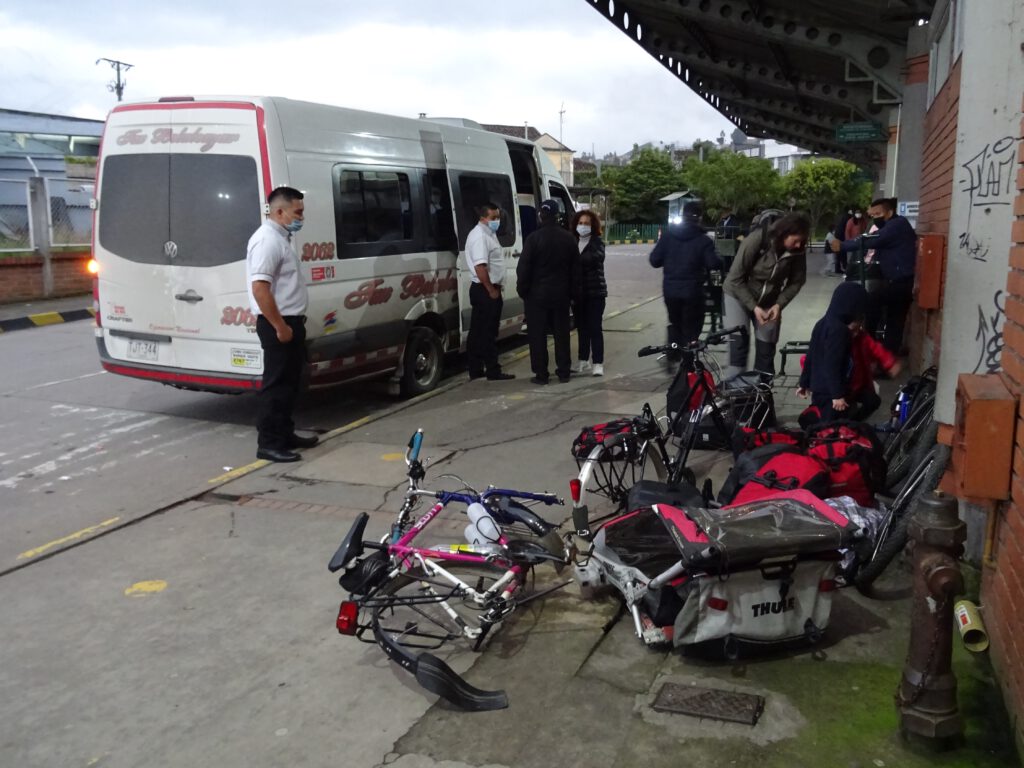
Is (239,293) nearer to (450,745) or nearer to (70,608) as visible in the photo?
(70,608)

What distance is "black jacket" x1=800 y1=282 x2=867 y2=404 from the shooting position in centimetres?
558

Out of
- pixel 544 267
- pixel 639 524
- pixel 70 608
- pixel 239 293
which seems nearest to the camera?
pixel 639 524

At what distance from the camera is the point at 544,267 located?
931 cm

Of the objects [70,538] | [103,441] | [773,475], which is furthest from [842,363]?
[103,441]

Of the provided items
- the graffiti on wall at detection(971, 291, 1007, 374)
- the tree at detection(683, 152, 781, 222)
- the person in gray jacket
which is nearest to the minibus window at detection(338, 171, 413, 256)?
the person in gray jacket

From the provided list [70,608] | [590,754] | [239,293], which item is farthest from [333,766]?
[239,293]

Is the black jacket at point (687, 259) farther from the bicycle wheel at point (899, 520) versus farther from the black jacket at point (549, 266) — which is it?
the bicycle wheel at point (899, 520)

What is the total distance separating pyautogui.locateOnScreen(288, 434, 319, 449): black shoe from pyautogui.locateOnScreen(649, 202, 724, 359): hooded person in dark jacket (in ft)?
12.1

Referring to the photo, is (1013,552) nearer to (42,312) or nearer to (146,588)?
(146,588)

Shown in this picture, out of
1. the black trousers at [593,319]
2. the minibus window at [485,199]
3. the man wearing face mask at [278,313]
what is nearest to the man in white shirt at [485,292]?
the minibus window at [485,199]

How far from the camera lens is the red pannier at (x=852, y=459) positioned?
191 inches

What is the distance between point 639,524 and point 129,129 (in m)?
5.84

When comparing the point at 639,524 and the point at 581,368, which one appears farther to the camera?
the point at 581,368

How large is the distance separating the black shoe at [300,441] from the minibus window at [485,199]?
10.2 feet
